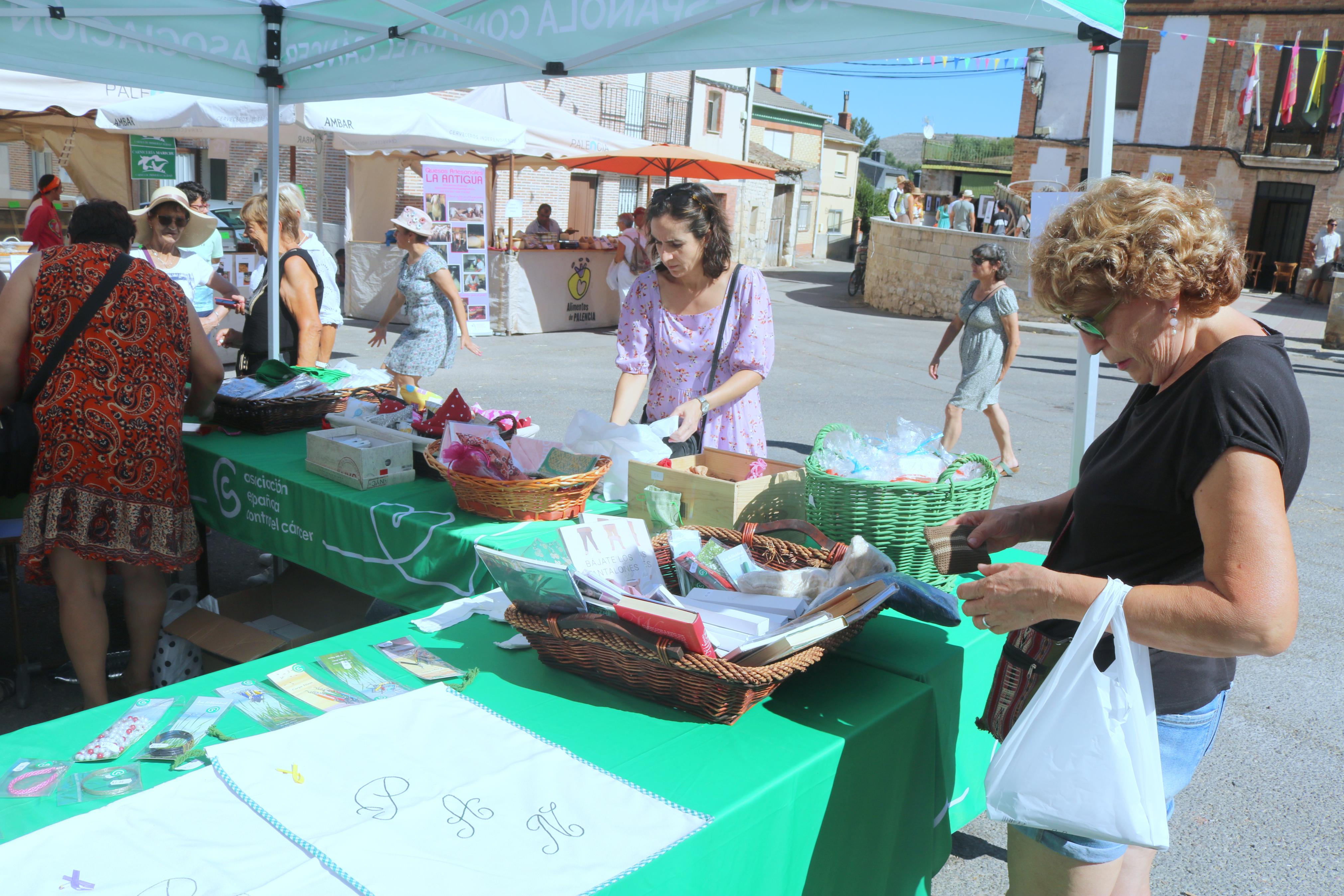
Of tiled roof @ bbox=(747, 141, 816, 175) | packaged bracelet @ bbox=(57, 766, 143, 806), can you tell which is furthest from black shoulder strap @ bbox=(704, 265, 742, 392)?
tiled roof @ bbox=(747, 141, 816, 175)

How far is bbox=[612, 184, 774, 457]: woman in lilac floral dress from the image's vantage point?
10.3ft

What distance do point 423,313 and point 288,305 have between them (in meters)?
1.41

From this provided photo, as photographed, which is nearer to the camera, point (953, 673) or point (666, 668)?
point (666, 668)

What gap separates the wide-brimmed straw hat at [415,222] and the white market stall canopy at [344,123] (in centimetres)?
184

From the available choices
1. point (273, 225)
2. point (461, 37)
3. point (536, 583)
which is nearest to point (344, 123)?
point (273, 225)

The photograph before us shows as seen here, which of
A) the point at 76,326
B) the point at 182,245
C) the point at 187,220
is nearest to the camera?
the point at 76,326

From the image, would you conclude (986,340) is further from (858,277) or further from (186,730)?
(858,277)

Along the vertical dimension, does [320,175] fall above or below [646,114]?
below

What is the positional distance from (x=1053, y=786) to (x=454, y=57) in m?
3.68

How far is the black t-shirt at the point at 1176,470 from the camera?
1.35m

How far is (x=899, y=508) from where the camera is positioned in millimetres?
2301

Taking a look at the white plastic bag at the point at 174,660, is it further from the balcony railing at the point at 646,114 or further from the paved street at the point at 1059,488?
the balcony railing at the point at 646,114

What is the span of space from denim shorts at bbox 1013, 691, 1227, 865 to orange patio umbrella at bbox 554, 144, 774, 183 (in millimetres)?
11971

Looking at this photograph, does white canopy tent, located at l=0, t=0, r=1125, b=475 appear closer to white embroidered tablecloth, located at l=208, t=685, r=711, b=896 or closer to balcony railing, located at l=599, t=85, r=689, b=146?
white embroidered tablecloth, located at l=208, t=685, r=711, b=896
